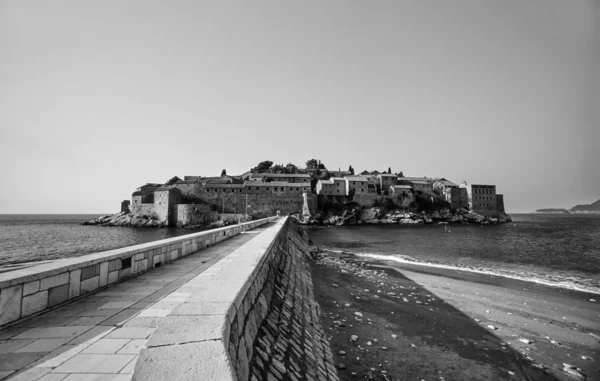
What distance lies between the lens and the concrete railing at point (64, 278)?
3.26 meters

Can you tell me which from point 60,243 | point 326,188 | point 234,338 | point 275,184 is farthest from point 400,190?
point 234,338

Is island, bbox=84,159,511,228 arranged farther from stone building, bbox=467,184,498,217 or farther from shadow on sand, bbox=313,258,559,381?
shadow on sand, bbox=313,258,559,381

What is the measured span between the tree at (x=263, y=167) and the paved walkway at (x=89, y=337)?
292 feet

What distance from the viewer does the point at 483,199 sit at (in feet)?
259

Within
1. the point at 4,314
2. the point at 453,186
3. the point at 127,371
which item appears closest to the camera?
the point at 127,371

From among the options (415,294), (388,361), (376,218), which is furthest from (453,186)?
(388,361)

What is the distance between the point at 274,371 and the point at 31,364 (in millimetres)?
2596

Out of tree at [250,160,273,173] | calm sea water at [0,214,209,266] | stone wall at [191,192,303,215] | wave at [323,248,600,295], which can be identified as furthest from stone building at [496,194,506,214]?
calm sea water at [0,214,209,266]

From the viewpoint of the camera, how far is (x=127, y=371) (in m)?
2.27

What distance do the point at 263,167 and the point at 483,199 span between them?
73.7 meters

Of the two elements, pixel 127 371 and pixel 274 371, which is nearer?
pixel 127 371

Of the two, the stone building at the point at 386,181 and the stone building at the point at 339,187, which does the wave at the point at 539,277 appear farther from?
the stone building at the point at 386,181

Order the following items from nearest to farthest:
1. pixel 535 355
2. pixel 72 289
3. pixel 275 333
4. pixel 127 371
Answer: pixel 127 371, pixel 72 289, pixel 275 333, pixel 535 355

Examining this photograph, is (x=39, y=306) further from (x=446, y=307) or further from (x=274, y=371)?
(x=446, y=307)
